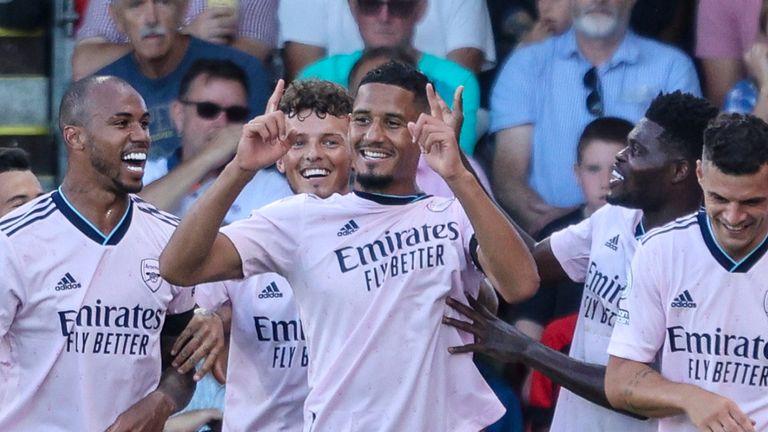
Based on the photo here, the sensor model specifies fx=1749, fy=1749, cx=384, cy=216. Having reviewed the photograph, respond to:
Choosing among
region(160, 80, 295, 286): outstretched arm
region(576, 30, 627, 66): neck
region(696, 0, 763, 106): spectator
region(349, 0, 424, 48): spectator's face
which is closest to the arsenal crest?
region(160, 80, 295, 286): outstretched arm

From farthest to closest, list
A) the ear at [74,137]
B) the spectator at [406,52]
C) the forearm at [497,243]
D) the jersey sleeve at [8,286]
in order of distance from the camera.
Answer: the spectator at [406,52] < the ear at [74,137] < the jersey sleeve at [8,286] < the forearm at [497,243]

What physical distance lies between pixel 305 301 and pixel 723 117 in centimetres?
149

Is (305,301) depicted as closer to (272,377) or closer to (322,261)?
(322,261)

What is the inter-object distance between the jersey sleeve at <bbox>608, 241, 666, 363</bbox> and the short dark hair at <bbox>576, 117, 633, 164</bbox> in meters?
1.78

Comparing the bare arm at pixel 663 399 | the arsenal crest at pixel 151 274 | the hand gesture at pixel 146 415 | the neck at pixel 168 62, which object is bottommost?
the hand gesture at pixel 146 415

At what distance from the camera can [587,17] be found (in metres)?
7.61

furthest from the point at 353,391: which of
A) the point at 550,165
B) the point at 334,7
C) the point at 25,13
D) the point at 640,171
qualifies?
the point at 25,13

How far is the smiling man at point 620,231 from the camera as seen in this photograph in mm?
6188

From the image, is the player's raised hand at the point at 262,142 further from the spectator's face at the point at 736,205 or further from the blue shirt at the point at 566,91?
the blue shirt at the point at 566,91

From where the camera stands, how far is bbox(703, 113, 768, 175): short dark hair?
5.46m

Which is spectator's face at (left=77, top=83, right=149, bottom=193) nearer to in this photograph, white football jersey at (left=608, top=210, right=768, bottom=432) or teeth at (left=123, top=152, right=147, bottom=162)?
teeth at (left=123, top=152, right=147, bottom=162)

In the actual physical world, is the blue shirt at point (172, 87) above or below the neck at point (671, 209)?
below

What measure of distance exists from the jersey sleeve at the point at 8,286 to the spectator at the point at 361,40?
2415 millimetres

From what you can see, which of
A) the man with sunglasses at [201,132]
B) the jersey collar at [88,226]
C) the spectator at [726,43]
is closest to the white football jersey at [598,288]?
the spectator at [726,43]
